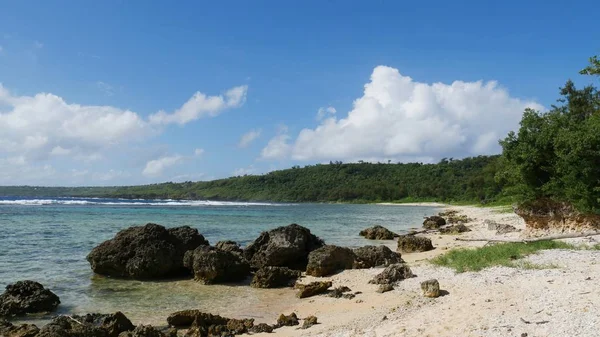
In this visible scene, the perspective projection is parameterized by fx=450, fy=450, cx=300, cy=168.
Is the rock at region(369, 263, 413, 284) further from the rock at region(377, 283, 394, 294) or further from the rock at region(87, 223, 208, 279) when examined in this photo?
the rock at region(87, 223, 208, 279)

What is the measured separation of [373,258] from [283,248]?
3.89m

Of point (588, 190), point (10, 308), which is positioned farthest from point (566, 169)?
point (10, 308)

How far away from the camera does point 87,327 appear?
977 centimetres

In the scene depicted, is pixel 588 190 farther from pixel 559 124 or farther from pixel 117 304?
pixel 117 304

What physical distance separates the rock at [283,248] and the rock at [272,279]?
8.69ft

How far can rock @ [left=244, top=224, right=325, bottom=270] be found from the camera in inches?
771

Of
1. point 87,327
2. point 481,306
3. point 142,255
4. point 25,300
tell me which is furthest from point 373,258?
point 25,300

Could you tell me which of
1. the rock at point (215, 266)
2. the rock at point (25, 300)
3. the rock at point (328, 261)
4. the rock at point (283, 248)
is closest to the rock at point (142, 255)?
the rock at point (215, 266)

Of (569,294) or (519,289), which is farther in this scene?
(519,289)

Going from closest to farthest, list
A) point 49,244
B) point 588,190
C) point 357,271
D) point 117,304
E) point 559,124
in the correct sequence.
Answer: point 117,304 < point 357,271 < point 588,190 < point 559,124 < point 49,244

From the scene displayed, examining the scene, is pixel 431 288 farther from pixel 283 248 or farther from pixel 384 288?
pixel 283 248

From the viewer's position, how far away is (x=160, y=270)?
715 inches

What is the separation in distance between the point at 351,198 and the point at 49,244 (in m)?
147

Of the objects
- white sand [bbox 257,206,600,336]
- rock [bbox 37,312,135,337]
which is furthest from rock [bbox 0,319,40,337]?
white sand [bbox 257,206,600,336]
